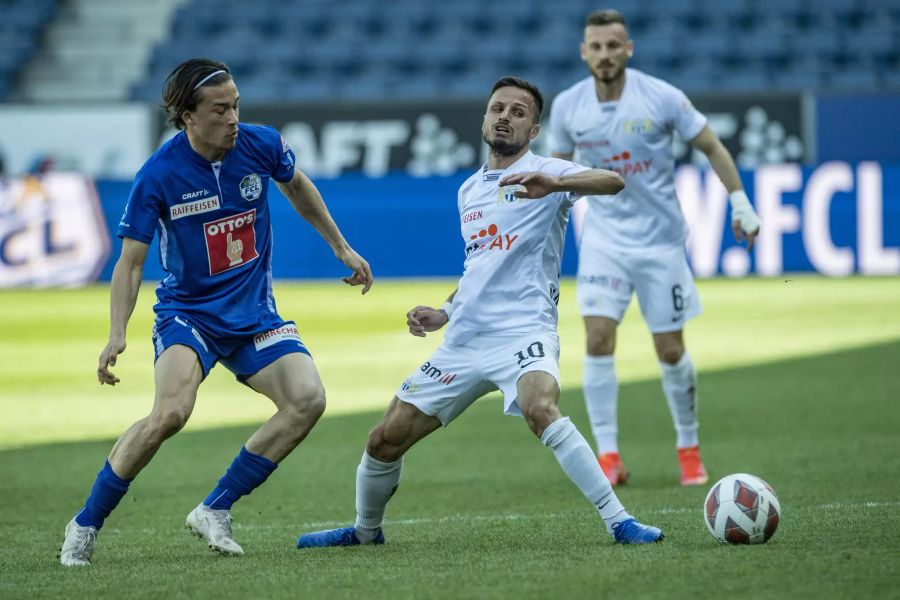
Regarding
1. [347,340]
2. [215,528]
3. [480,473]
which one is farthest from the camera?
[347,340]

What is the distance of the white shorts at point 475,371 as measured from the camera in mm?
5648

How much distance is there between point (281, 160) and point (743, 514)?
244 centimetres

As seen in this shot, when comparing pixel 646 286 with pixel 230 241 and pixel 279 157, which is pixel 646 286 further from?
pixel 230 241

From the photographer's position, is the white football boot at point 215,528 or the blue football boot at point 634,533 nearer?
the blue football boot at point 634,533

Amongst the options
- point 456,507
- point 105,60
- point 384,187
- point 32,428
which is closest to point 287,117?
point 384,187

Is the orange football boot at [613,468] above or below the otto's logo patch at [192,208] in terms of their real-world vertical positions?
below

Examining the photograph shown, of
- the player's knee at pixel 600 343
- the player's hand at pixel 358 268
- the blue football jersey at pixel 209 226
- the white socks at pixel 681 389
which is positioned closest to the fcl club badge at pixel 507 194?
the player's hand at pixel 358 268

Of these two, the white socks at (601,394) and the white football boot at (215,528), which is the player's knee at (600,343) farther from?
the white football boot at (215,528)

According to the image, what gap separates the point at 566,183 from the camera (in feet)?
18.0

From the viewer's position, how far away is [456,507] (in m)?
7.14

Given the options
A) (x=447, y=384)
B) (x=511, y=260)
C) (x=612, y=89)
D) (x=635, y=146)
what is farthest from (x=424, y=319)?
(x=612, y=89)

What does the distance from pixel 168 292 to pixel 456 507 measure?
2.06 m

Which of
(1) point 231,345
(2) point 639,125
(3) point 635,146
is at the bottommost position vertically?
(1) point 231,345

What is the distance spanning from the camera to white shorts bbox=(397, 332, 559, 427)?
5.65 m
